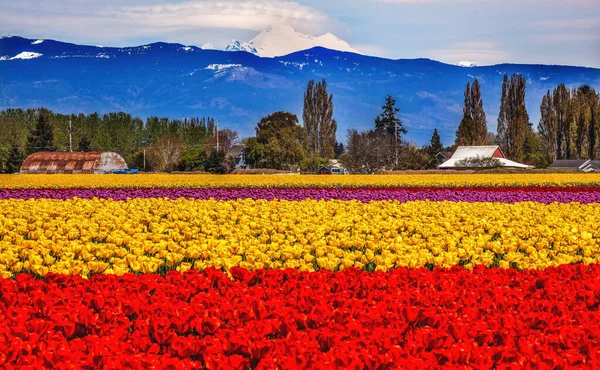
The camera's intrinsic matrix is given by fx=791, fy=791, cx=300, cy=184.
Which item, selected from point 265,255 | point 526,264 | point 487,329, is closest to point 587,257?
point 526,264

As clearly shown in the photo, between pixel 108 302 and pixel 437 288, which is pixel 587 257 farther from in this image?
pixel 108 302

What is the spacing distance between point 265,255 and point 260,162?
72.5m

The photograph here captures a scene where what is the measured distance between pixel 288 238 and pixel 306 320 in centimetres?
438

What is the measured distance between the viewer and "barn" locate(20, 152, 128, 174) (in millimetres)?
67312

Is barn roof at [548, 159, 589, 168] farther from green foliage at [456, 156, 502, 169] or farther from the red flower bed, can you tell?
the red flower bed

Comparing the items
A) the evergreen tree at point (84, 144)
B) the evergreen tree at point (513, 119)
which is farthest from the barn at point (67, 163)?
the evergreen tree at point (513, 119)

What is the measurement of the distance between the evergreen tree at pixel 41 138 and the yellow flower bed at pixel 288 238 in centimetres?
8155

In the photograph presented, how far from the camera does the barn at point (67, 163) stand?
221ft

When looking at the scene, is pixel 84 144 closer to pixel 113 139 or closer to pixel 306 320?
pixel 113 139

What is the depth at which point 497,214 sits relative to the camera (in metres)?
13.5

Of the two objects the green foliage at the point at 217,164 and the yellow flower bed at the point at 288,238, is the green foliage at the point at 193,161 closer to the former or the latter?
the green foliage at the point at 217,164

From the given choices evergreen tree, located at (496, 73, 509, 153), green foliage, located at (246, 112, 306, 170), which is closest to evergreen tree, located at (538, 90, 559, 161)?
evergreen tree, located at (496, 73, 509, 153)

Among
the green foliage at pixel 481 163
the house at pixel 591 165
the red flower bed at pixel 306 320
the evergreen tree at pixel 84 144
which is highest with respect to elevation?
the evergreen tree at pixel 84 144

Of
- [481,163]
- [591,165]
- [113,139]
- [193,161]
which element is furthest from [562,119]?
[113,139]
